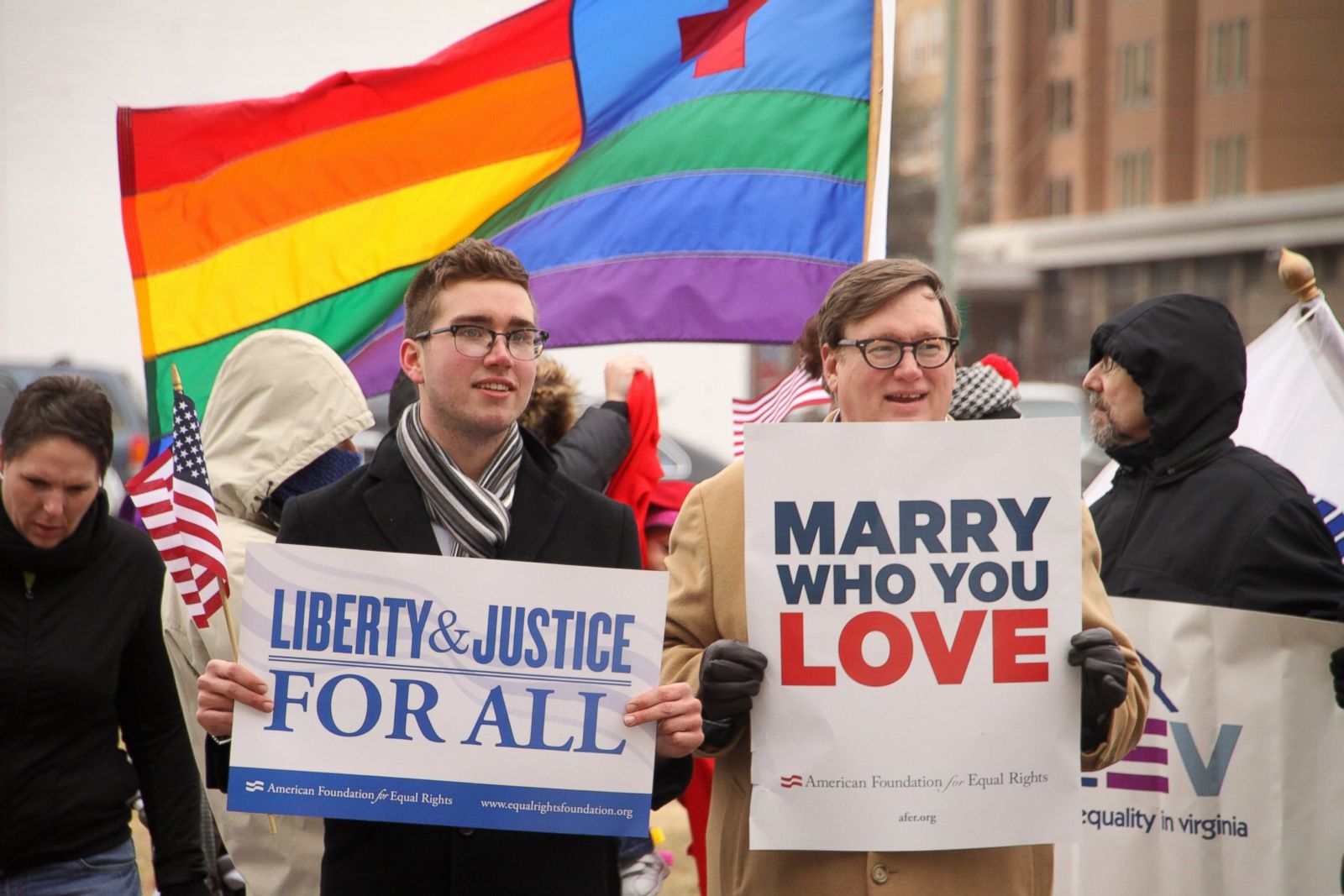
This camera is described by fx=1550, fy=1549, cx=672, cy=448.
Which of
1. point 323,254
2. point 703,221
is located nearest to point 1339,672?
point 703,221

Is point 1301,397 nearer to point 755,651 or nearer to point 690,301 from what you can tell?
point 690,301

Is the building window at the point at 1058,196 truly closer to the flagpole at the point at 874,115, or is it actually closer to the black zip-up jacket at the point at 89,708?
the flagpole at the point at 874,115

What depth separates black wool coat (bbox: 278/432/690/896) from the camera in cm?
294

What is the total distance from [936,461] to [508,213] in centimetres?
279

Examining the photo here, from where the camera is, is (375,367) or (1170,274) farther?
(1170,274)

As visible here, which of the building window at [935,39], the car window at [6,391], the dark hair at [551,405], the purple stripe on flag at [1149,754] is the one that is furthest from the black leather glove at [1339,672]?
the building window at [935,39]

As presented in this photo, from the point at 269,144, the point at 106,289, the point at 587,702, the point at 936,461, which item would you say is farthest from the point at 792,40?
the point at 106,289

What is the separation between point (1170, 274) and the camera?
3756 centimetres

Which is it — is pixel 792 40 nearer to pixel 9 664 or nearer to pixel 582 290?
pixel 582 290

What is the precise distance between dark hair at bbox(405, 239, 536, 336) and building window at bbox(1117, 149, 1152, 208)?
3823cm

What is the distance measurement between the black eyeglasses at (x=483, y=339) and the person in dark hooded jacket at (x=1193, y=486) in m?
1.89

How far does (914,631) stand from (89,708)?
1.88 meters

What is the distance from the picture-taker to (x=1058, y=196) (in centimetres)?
4244

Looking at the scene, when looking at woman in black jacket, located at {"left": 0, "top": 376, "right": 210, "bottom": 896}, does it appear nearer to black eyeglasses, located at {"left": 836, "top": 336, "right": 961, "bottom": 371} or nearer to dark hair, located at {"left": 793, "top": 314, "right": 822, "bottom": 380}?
black eyeglasses, located at {"left": 836, "top": 336, "right": 961, "bottom": 371}
